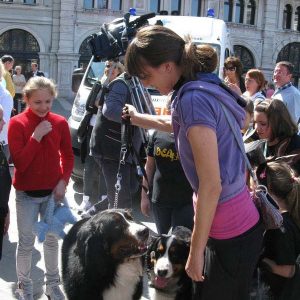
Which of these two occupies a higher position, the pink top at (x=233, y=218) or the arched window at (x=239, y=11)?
the arched window at (x=239, y=11)

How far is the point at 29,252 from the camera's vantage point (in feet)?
13.0

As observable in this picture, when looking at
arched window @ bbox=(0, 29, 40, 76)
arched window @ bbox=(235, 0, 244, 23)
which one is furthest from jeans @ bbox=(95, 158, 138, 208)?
arched window @ bbox=(235, 0, 244, 23)

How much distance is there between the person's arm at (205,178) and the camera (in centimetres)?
207

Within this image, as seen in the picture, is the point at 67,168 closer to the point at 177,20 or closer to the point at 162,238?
the point at 162,238

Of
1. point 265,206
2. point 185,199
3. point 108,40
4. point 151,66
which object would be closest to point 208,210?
point 265,206

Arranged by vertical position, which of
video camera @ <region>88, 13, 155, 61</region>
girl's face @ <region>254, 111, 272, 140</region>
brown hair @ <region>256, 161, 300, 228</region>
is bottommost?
brown hair @ <region>256, 161, 300, 228</region>

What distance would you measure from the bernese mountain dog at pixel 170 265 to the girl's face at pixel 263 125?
1.16m

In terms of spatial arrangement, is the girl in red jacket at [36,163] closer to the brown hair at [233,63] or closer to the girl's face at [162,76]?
the girl's face at [162,76]

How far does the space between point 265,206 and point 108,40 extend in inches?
116

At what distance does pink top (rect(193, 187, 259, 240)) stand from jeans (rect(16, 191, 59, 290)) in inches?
78.2

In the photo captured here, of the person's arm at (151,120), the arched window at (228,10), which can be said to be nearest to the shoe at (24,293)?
the person's arm at (151,120)

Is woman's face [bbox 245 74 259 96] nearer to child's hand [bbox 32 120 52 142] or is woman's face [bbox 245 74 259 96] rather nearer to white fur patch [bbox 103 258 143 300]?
child's hand [bbox 32 120 52 142]

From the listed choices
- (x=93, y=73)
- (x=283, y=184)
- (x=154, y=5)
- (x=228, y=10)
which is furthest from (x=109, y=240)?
(x=228, y=10)

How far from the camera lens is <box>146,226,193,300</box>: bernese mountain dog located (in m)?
3.25
